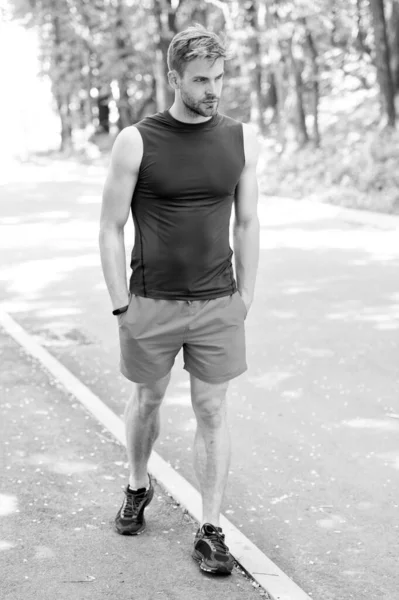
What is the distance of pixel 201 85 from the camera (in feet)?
13.7

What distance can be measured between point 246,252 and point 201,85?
31.2 inches

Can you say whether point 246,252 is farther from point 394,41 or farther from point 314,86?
point 394,41

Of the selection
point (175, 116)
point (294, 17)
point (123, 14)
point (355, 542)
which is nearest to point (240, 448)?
point (355, 542)

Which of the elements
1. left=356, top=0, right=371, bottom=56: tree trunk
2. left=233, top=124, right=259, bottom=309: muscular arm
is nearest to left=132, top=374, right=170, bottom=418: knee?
left=233, top=124, right=259, bottom=309: muscular arm

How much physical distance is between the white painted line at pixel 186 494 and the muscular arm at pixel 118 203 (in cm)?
119

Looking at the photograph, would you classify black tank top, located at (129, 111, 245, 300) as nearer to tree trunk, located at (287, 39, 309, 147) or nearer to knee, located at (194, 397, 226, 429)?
knee, located at (194, 397, 226, 429)

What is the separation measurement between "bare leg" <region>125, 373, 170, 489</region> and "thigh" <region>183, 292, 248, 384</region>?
0.21m

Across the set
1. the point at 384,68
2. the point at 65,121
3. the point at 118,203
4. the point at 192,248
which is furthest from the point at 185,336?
the point at 65,121

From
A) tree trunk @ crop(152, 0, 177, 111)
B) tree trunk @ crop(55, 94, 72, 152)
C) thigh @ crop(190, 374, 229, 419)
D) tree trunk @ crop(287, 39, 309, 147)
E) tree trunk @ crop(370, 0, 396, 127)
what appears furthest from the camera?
tree trunk @ crop(55, 94, 72, 152)

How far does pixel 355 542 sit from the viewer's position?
4.84 meters

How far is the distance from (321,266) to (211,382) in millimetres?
8512

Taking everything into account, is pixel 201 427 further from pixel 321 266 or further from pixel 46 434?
pixel 321 266

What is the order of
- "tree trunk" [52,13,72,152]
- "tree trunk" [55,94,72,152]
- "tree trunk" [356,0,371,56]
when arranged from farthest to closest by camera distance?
"tree trunk" [55,94,72,152] < "tree trunk" [52,13,72,152] < "tree trunk" [356,0,371,56]

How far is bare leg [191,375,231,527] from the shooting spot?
179 inches
